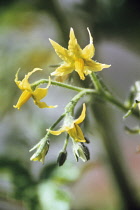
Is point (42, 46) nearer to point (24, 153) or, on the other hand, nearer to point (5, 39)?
point (5, 39)

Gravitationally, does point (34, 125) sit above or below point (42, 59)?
below

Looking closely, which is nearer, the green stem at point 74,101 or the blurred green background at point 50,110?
the green stem at point 74,101

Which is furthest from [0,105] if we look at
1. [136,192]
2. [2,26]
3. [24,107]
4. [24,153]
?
[136,192]

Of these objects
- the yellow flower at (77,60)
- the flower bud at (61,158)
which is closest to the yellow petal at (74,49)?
the yellow flower at (77,60)

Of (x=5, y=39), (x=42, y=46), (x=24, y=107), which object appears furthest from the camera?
(x=42, y=46)

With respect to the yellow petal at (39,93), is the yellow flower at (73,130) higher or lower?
lower

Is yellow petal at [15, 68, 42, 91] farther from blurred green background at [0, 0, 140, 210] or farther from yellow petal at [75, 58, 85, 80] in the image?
blurred green background at [0, 0, 140, 210]

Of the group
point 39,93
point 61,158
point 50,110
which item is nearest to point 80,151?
point 61,158

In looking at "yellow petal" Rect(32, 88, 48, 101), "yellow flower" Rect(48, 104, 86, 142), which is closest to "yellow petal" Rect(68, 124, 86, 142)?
"yellow flower" Rect(48, 104, 86, 142)

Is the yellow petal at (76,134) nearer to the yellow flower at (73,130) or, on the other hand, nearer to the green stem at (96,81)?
the yellow flower at (73,130)
